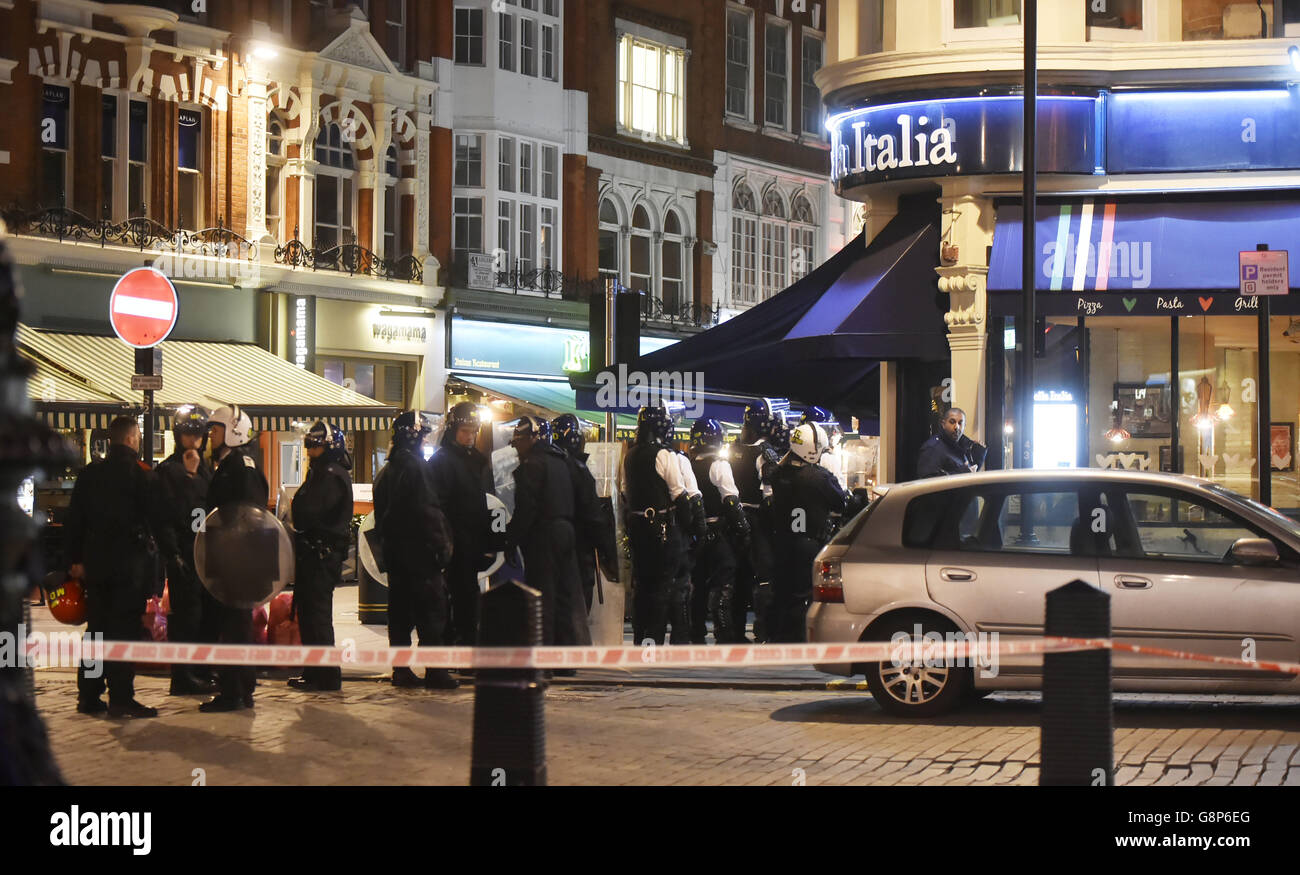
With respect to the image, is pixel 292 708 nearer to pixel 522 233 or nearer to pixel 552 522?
pixel 552 522

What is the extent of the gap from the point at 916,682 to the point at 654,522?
4074mm

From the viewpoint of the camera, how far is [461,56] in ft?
122

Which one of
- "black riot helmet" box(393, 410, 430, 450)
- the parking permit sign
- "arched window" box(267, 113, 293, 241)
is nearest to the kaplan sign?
the parking permit sign

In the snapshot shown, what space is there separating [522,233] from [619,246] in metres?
3.65

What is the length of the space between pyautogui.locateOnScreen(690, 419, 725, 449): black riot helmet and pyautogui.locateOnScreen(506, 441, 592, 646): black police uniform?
304cm

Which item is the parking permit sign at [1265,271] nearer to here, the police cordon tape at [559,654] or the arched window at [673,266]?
the police cordon tape at [559,654]

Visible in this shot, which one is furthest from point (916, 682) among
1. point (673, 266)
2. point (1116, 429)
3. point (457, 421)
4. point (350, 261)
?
point (673, 266)

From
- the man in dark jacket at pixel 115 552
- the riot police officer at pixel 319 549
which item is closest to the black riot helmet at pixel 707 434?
the riot police officer at pixel 319 549

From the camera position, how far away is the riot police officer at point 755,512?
15.2 meters

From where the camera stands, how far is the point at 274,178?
32.9m

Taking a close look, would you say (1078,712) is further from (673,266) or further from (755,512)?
(673,266)

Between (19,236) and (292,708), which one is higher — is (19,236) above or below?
above

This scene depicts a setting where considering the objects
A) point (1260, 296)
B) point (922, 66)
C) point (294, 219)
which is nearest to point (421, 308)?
point (294, 219)

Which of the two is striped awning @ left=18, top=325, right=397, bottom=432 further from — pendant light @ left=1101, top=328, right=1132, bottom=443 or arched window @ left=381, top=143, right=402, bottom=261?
pendant light @ left=1101, top=328, right=1132, bottom=443
